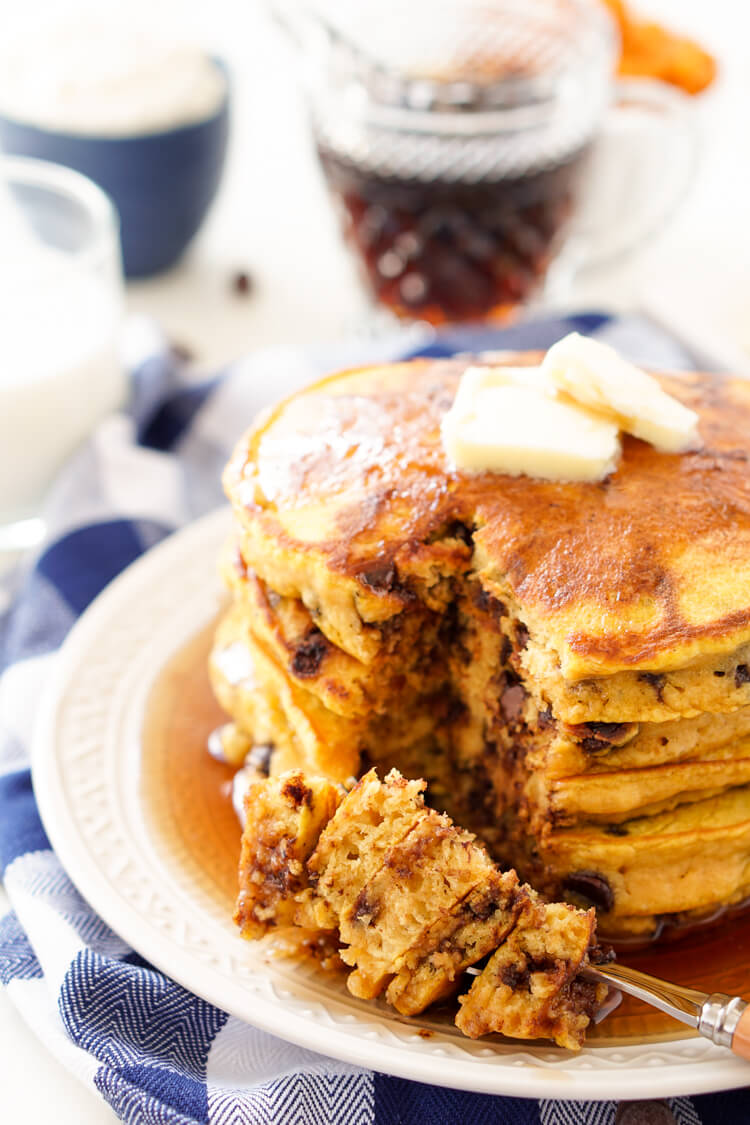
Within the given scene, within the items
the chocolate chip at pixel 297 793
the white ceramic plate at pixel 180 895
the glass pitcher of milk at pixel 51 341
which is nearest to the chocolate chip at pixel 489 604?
the chocolate chip at pixel 297 793

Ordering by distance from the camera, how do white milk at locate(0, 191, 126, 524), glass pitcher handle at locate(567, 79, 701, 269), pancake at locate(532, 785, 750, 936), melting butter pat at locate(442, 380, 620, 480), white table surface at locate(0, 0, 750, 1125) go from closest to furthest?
1. pancake at locate(532, 785, 750, 936)
2. melting butter pat at locate(442, 380, 620, 480)
3. white milk at locate(0, 191, 126, 524)
4. glass pitcher handle at locate(567, 79, 701, 269)
5. white table surface at locate(0, 0, 750, 1125)

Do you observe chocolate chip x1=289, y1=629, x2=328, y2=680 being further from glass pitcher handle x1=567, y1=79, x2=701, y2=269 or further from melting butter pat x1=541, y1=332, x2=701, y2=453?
glass pitcher handle x1=567, y1=79, x2=701, y2=269

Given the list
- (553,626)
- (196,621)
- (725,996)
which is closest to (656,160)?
(196,621)

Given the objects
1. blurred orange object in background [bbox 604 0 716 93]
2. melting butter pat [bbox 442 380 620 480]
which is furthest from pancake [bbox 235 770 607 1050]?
blurred orange object in background [bbox 604 0 716 93]

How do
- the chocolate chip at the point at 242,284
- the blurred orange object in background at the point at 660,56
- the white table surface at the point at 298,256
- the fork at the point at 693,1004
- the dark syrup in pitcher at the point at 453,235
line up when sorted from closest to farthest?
the fork at the point at 693,1004
the dark syrup in pitcher at the point at 453,235
the white table surface at the point at 298,256
the chocolate chip at the point at 242,284
the blurred orange object in background at the point at 660,56

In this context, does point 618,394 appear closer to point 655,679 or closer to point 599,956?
point 655,679

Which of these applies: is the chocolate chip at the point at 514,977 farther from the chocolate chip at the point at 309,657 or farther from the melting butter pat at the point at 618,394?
the melting butter pat at the point at 618,394

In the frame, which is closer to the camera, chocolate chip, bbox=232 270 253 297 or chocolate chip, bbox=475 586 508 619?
chocolate chip, bbox=475 586 508 619

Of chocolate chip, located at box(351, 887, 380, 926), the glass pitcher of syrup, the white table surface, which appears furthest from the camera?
the white table surface

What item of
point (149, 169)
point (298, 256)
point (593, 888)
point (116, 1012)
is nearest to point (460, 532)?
point (593, 888)
